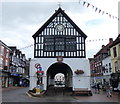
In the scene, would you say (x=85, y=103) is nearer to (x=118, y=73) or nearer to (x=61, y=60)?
(x=61, y=60)

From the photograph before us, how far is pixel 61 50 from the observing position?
19484mm

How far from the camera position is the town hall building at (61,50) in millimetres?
18969

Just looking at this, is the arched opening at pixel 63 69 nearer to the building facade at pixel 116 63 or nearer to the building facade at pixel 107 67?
the building facade at pixel 116 63

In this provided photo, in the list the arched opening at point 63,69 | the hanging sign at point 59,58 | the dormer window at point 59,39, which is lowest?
the arched opening at point 63,69

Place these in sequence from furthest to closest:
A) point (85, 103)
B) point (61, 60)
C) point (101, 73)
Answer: point (101, 73) < point (61, 60) < point (85, 103)

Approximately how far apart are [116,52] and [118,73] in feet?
10.5

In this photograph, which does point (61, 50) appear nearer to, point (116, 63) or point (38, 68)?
point (38, 68)

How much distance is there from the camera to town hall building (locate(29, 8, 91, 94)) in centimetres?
1897

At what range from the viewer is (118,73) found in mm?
21734

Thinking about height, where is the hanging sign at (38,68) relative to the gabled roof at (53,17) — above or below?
below

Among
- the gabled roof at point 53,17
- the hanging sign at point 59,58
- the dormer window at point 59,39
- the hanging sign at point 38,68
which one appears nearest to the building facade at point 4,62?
the gabled roof at point 53,17

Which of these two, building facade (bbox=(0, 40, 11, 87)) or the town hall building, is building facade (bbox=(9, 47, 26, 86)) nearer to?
building facade (bbox=(0, 40, 11, 87))

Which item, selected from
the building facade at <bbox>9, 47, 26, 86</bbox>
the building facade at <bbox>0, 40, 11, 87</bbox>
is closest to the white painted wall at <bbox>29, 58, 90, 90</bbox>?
the building facade at <bbox>0, 40, 11, 87</bbox>

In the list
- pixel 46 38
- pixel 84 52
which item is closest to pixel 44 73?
pixel 46 38
